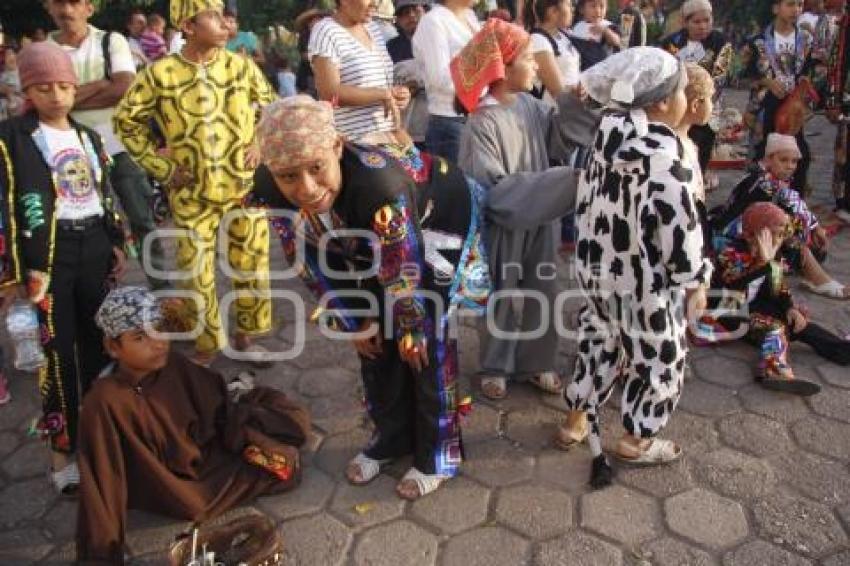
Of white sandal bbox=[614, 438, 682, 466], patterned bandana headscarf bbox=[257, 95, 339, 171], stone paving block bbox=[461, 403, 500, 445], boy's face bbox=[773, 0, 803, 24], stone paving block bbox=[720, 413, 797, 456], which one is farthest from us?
boy's face bbox=[773, 0, 803, 24]

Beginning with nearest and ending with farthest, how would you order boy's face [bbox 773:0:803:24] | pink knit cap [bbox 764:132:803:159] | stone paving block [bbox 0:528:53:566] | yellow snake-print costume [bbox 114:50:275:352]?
stone paving block [bbox 0:528:53:566] < yellow snake-print costume [bbox 114:50:275:352] < pink knit cap [bbox 764:132:803:159] < boy's face [bbox 773:0:803:24]

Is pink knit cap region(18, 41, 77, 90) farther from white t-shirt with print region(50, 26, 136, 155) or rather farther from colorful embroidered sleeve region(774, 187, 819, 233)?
colorful embroidered sleeve region(774, 187, 819, 233)

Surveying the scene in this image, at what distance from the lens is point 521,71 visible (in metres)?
3.12

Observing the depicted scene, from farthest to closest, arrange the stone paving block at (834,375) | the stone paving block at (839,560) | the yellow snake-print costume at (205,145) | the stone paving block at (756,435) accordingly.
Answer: the stone paving block at (834,375), the yellow snake-print costume at (205,145), the stone paving block at (756,435), the stone paving block at (839,560)

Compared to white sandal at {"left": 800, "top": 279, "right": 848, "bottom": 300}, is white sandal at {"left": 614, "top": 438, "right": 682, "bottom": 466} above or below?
below

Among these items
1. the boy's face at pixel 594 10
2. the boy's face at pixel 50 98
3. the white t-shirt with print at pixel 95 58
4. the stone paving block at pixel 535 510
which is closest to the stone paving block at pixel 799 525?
the stone paving block at pixel 535 510

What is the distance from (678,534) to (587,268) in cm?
111

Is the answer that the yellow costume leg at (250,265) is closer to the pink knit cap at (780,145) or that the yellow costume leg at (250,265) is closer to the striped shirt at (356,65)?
the striped shirt at (356,65)

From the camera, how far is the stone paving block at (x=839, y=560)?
2606mm

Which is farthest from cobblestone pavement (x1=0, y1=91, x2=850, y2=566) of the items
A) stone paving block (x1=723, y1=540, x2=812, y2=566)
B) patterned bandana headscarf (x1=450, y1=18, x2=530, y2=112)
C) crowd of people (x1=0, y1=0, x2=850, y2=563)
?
patterned bandana headscarf (x1=450, y1=18, x2=530, y2=112)

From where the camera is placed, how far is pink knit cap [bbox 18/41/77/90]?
113 inches

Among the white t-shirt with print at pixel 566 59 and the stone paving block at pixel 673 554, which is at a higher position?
the white t-shirt with print at pixel 566 59

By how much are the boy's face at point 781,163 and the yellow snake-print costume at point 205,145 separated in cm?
323

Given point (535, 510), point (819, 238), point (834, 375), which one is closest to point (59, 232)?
point (535, 510)
